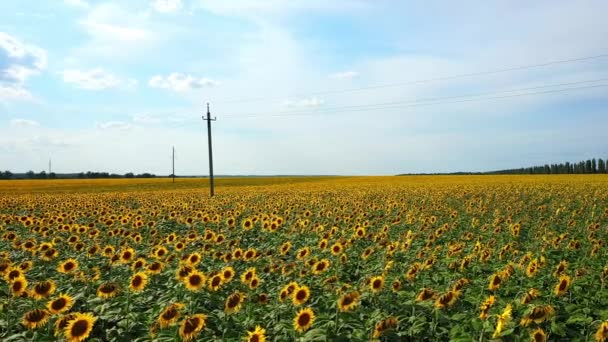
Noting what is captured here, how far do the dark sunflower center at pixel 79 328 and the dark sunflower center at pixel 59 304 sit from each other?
675 millimetres

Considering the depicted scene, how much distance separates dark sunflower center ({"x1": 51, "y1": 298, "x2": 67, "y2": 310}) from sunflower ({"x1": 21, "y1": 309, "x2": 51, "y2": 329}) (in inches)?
7.3

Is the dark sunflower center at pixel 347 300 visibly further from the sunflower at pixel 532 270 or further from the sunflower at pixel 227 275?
the sunflower at pixel 532 270

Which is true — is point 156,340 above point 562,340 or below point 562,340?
above

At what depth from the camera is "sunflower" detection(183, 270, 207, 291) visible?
5.40 m

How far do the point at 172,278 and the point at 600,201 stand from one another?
1744 cm

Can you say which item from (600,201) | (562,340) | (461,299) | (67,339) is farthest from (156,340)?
(600,201)

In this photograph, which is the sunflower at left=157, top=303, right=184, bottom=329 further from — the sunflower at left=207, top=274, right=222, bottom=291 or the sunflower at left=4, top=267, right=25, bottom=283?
the sunflower at left=4, top=267, right=25, bottom=283

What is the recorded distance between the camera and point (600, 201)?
18.0m

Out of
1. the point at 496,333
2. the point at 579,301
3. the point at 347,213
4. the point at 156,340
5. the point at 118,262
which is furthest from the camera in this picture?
the point at 347,213

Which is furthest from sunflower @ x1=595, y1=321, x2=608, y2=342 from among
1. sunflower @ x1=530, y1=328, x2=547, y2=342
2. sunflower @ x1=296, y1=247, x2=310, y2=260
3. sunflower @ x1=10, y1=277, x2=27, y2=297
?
sunflower @ x1=10, y1=277, x2=27, y2=297

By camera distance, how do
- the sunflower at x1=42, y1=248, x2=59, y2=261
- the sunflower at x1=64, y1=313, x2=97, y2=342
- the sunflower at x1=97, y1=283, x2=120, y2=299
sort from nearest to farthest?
the sunflower at x1=64, y1=313, x2=97, y2=342 → the sunflower at x1=97, y1=283, x2=120, y2=299 → the sunflower at x1=42, y1=248, x2=59, y2=261

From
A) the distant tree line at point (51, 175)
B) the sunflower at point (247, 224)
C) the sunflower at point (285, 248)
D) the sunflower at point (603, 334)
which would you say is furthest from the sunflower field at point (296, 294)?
the distant tree line at point (51, 175)

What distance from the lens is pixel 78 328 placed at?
4.23m

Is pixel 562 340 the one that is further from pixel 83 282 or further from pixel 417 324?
pixel 83 282
